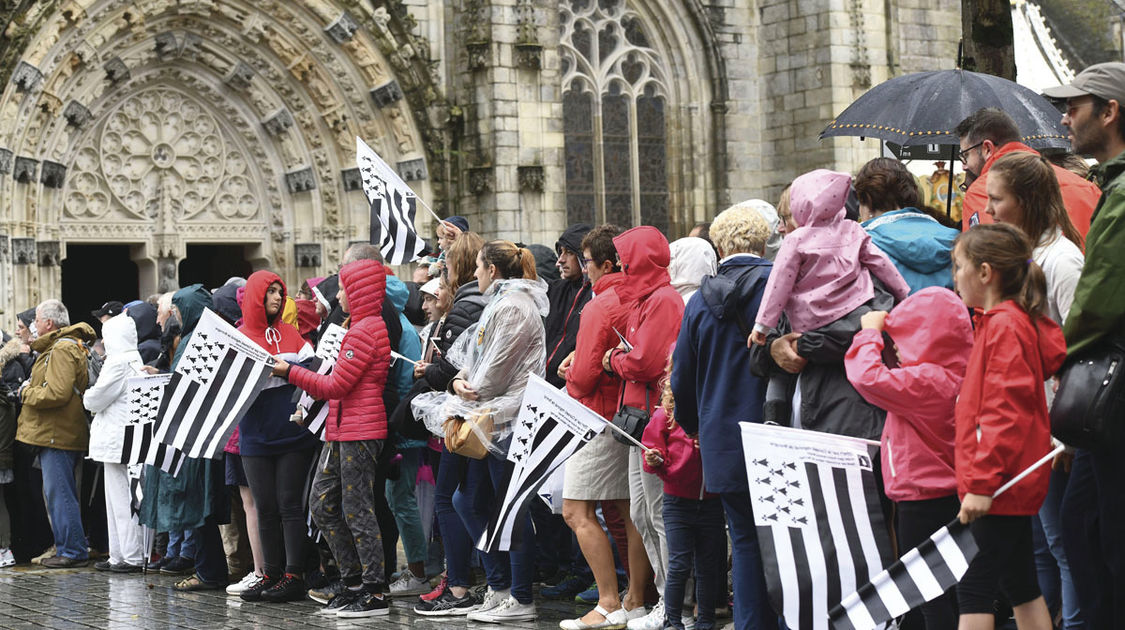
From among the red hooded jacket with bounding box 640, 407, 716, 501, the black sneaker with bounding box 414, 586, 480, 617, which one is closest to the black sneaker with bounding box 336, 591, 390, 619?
the black sneaker with bounding box 414, 586, 480, 617

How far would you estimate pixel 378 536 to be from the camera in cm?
852

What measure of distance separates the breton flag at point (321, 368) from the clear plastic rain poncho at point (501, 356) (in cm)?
82

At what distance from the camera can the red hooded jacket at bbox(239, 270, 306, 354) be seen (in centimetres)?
903

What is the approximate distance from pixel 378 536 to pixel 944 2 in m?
14.2

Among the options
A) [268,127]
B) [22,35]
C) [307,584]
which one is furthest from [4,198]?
[307,584]

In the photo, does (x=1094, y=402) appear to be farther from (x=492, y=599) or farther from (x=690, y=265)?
(x=492, y=599)

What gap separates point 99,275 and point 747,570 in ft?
49.0

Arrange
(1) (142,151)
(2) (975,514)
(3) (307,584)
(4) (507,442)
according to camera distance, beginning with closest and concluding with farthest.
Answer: (2) (975,514), (4) (507,442), (3) (307,584), (1) (142,151)

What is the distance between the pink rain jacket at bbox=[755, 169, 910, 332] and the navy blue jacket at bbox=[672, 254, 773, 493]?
0.35m

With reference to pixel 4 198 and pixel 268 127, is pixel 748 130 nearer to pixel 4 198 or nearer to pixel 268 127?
pixel 268 127

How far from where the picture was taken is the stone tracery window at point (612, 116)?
1873 cm

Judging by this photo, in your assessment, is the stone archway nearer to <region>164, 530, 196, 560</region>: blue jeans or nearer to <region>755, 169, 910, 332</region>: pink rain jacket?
<region>164, 530, 196, 560</region>: blue jeans

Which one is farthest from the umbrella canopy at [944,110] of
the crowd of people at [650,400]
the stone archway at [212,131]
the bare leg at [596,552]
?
the stone archway at [212,131]

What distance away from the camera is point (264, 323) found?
912cm
